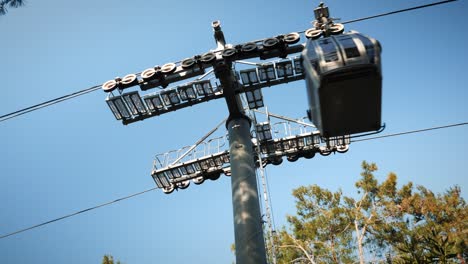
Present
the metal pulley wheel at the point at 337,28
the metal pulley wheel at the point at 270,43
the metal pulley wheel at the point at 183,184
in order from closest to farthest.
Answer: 1. the metal pulley wheel at the point at 337,28
2. the metal pulley wheel at the point at 270,43
3. the metal pulley wheel at the point at 183,184

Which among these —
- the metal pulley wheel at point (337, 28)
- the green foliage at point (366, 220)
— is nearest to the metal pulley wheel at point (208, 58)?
the metal pulley wheel at point (337, 28)

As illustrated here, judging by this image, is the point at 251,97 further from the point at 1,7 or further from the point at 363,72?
the point at 1,7

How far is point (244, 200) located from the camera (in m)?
8.32

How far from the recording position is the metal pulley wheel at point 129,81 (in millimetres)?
9672

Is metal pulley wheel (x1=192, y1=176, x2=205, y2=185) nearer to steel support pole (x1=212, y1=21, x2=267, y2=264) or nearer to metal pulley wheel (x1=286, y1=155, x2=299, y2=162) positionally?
metal pulley wheel (x1=286, y1=155, x2=299, y2=162)

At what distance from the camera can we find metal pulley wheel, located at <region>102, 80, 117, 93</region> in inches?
381

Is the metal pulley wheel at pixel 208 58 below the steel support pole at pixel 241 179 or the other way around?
the other way around

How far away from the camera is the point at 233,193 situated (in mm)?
8641

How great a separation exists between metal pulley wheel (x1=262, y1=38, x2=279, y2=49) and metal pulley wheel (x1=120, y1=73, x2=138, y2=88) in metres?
4.06

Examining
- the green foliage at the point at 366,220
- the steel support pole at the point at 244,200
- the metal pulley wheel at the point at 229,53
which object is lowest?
the green foliage at the point at 366,220

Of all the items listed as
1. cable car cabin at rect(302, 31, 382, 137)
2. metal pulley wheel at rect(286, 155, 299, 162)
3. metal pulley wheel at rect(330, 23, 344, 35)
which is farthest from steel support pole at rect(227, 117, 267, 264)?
metal pulley wheel at rect(286, 155, 299, 162)

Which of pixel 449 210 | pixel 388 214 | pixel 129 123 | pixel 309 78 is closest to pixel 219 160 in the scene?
pixel 129 123

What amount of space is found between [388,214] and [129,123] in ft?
74.6

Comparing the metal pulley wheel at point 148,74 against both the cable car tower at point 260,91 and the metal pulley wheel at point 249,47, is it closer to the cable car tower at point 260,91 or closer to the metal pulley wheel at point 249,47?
the cable car tower at point 260,91
